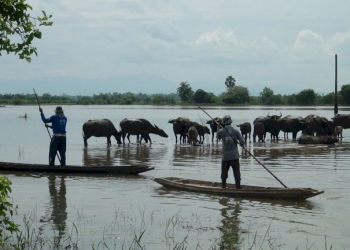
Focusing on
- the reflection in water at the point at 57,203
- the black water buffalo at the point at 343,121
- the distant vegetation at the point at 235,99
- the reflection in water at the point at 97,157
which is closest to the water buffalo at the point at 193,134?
the reflection in water at the point at 97,157

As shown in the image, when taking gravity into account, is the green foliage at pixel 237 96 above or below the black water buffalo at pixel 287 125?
above

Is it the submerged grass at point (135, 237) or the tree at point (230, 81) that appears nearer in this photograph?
the submerged grass at point (135, 237)

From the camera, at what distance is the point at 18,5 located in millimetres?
7242

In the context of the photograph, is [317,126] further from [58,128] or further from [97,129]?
[58,128]

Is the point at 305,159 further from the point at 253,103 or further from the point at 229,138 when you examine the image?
the point at 253,103

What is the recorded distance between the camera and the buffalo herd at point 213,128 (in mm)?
31484

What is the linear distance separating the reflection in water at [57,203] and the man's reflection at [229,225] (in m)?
A: 2.80

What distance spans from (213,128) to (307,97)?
75.6 metres

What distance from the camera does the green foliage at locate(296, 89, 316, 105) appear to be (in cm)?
10649

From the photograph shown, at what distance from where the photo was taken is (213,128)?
3475 cm

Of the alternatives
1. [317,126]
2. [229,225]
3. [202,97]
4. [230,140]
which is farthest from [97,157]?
[202,97]

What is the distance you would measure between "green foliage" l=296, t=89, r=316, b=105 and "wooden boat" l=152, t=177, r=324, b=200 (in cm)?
9284

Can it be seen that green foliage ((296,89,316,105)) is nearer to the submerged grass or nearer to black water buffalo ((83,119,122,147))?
black water buffalo ((83,119,122,147))

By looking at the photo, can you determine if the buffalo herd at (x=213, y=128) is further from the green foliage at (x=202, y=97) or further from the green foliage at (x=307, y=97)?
the green foliage at (x=202, y=97)
